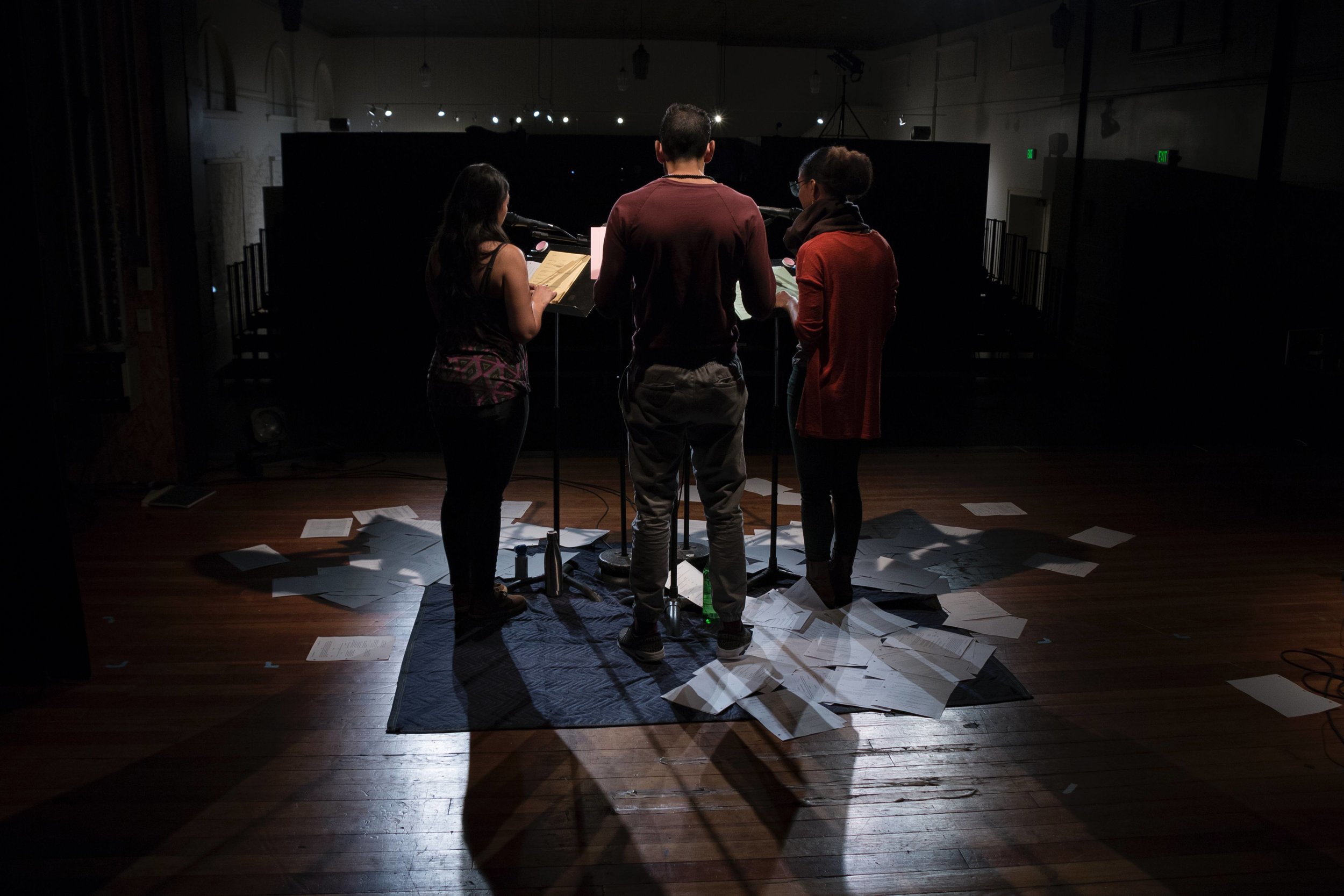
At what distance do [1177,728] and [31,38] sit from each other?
4.65 meters

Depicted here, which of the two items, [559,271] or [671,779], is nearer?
[671,779]

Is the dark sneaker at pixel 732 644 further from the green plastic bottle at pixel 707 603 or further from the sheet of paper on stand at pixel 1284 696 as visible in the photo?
the sheet of paper on stand at pixel 1284 696

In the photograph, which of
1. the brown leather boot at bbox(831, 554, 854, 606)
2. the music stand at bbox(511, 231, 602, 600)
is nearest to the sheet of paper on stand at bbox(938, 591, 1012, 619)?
the brown leather boot at bbox(831, 554, 854, 606)

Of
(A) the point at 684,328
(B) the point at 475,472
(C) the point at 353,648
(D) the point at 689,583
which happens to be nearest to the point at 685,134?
(A) the point at 684,328

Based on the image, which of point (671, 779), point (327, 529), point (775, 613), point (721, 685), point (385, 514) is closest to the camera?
point (671, 779)

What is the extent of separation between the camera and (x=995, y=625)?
333 cm

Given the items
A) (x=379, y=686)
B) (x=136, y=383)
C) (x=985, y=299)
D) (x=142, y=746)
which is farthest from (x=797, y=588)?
(x=985, y=299)

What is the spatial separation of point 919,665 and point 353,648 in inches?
66.3

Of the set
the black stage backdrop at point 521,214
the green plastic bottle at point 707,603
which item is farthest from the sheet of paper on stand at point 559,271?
the black stage backdrop at point 521,214

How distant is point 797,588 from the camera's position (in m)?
3.43

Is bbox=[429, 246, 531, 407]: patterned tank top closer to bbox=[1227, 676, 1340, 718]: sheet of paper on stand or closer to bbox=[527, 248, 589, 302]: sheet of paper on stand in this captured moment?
bbox=[527, 248, 589, 302]: sheet of paper on stand

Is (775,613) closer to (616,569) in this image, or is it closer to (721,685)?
(721,685)

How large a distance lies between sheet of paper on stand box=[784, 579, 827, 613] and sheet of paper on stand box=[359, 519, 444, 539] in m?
1.47

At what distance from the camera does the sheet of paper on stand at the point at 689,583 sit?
3373 mm
